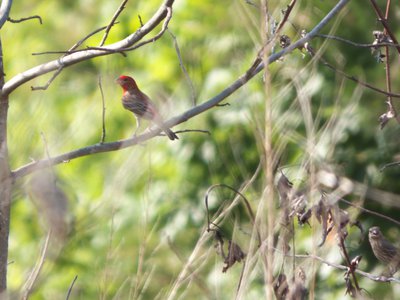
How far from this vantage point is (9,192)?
9.26 feet

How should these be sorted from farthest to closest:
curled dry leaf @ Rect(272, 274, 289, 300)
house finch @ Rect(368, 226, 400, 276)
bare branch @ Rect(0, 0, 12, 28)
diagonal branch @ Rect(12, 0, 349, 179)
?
1. house finch @ Rect(368, 226, 400, 276)
2. bare branch @ Rect(0, 0, 12, 28)
3. diagonal branch @ Rect(12, 0, 349, 179)
4. curled dry leaf @ Rect(272, 274, 289, 300)

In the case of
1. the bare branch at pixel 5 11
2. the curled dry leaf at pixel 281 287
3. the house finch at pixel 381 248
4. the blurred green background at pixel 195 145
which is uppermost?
the bare branch at pixel 5 11

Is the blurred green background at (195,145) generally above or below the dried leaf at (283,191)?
below

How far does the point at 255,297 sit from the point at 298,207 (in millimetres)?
2586

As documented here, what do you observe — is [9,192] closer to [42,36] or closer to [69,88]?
[69,88]

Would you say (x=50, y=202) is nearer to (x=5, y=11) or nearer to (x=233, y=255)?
(x=233, y=255)

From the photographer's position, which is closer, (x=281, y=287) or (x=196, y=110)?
(x=281, y=287)

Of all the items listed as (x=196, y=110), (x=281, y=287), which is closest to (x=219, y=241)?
(x=281, y=287)

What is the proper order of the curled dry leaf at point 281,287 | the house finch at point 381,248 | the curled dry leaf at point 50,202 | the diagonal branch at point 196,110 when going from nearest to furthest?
1. the curled dry leaf at point 50,202
2. the curled dry leaf at point 281,287
3. the diagonal branch at point 196,110
4. the house finch at point 381,248

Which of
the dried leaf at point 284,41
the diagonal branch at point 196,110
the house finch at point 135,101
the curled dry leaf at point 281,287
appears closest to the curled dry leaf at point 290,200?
the curled dry leaf at point 281,287

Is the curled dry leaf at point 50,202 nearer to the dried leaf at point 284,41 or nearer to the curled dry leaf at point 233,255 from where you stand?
the curled dry leaf at point 233,255

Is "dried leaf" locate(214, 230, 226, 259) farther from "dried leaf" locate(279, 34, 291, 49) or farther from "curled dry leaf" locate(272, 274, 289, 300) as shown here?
"dried leaf" locate(279, 34, 291, 49)

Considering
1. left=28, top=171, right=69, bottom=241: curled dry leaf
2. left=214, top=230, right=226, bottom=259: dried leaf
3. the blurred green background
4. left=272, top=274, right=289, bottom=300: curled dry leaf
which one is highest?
left=28, top=171, right=69, bottom=241: curled dry leaf

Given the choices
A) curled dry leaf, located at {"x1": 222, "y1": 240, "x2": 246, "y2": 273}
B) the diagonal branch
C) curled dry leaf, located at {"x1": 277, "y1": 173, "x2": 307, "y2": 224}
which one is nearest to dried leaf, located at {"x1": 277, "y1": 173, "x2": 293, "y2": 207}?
curled dry leaf, located at {"x1": 277, "y1": 173, "x2": 307, "y2": 224}
